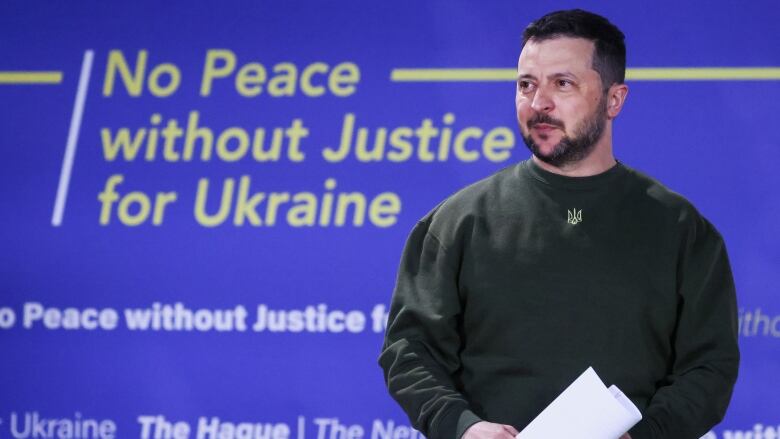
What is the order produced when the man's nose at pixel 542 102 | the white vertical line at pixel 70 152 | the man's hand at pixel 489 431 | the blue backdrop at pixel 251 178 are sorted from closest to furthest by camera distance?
the man's hand at pixel 489 431, the man's nose at pixel 542 102, the blue backdrop at pixel 251 178, the white vertical line at pixel 70 152

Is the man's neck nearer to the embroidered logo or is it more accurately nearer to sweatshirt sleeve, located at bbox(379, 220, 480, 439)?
the embroidered logo

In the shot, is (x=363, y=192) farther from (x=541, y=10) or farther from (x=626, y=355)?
(x=626, y=355)

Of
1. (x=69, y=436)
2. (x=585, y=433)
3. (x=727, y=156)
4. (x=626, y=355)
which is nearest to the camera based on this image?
(x=585, y=433)

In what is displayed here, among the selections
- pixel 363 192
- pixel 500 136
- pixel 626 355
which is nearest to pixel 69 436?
pixel 363 192

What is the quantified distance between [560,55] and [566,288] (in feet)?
1.18

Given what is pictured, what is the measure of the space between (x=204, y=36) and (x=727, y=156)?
→ 1.60 meters

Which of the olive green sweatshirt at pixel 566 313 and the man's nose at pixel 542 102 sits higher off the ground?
the man's nose at pixel 542 102

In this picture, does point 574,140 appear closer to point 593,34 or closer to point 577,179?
point 577,179

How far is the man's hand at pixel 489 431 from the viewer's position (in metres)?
1.66

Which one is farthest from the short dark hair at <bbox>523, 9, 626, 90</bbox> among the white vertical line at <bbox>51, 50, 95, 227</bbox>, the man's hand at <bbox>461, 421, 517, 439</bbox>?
the white vertical line at <bbox>51, 50, 95, 227</bbox>

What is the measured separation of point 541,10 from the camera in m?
3.42

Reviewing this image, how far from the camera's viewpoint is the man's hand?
5.44 ft

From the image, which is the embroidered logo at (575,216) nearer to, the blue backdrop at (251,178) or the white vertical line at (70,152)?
the blue backdrop at (251,178)

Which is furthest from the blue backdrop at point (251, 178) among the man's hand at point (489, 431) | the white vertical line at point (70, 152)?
the man's hand at point (489, 431)
